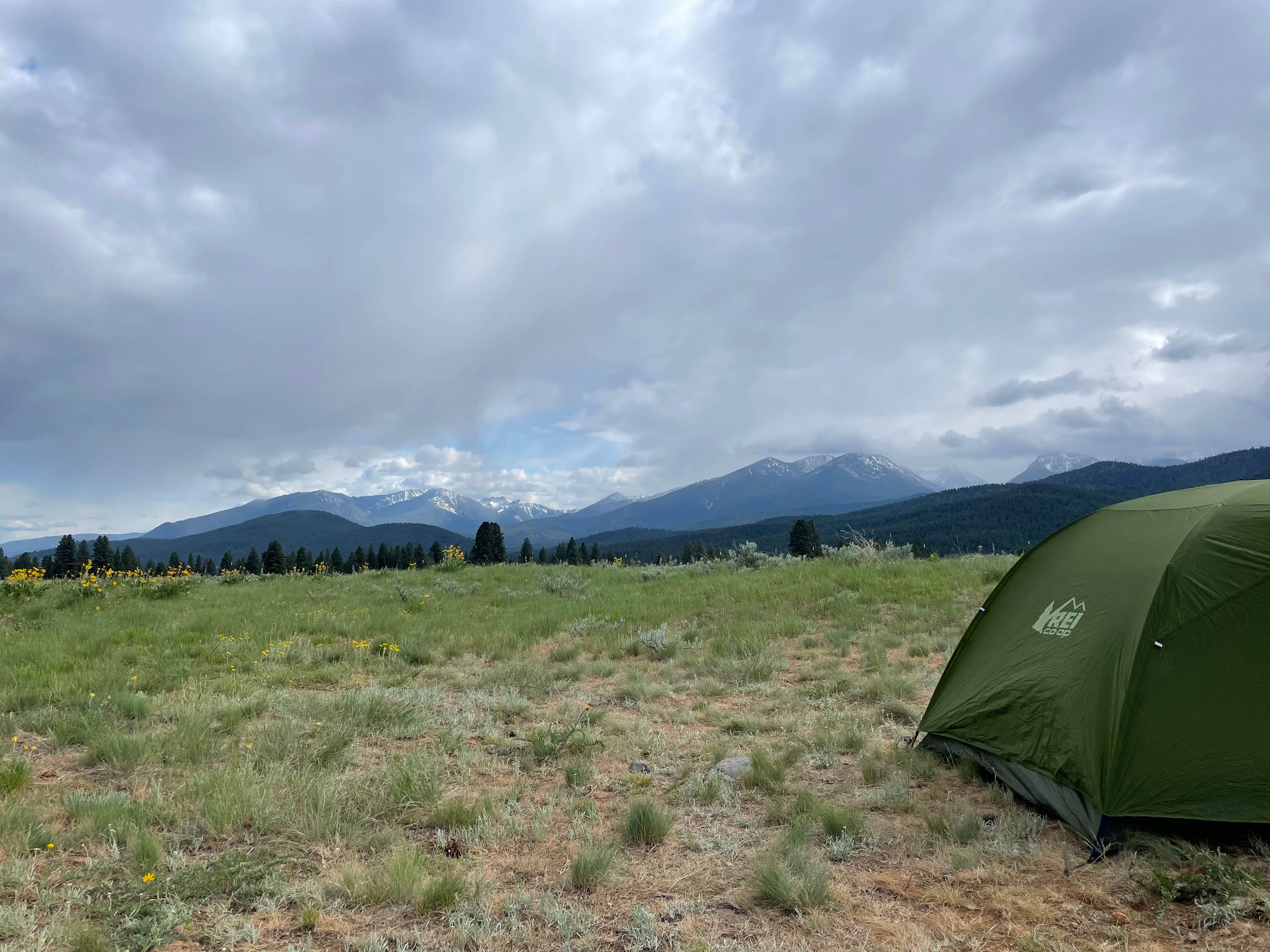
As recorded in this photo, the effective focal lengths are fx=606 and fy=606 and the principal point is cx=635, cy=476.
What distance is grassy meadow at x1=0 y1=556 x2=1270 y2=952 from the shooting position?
3723 millimetres

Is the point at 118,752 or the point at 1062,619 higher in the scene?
the point at 1062,619

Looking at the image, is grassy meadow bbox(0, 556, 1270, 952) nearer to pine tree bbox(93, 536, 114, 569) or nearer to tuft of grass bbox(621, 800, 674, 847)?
tuft of grass bbox(621, 800, 674, 847)

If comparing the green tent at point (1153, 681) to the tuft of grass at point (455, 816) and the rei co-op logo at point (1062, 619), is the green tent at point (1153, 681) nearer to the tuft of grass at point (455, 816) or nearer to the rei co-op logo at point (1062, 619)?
the rei co-op logo at point (1062, 619)

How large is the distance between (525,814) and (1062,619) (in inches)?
213

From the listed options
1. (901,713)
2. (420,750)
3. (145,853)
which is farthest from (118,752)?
(901,713)

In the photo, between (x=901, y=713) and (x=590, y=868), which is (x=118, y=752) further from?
(x=901, y=713)

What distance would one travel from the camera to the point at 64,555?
140ft

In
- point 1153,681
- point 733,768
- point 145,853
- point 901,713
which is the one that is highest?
point 1153,681

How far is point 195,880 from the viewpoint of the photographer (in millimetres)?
3900

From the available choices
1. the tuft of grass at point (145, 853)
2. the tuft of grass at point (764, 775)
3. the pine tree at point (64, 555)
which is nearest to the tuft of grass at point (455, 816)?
the tuft of grass at point (145, 853)

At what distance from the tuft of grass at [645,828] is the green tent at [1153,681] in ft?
10.7

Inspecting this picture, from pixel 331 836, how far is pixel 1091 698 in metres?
6.25

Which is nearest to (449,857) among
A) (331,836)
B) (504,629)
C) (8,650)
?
(331,836)

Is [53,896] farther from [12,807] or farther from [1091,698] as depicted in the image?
[1091,698]
